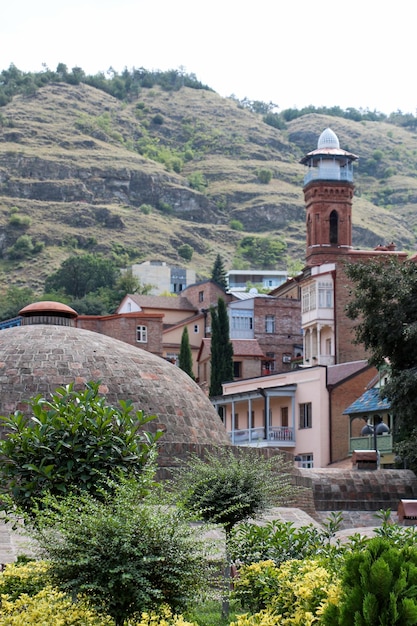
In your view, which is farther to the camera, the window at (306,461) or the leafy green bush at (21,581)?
the window at (306,461)

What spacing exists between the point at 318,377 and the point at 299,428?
108 inches

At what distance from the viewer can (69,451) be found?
1727 cm

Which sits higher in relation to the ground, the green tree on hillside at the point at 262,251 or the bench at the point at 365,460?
the green tree on hillside at the point at 262,251

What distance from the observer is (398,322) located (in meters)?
33.2

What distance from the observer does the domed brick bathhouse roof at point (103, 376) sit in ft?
84.2

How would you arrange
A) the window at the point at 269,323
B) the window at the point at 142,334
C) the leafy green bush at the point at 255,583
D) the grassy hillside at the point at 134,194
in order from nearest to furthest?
the leafy green bush at the point at 255,583 → the window at the point at 142,334 → the window at the point at 269,323 → the grassy hillside at the point at 134,194

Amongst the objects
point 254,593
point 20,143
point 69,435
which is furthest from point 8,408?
point 20,143

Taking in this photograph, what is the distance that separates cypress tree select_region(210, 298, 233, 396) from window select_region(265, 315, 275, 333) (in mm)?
13348

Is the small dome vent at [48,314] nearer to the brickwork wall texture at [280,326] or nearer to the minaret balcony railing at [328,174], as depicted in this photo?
the brickwork wall texture at [280,326]

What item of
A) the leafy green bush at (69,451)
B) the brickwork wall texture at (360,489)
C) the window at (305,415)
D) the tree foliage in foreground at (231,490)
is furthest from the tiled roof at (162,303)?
the leafy green bush at (69,451)

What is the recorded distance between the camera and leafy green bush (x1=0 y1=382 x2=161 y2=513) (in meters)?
17.1

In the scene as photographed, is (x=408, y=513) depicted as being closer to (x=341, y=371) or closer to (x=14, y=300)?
(x=341, y=371)

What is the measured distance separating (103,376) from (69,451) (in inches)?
350

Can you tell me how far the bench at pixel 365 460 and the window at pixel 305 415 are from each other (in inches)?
914
